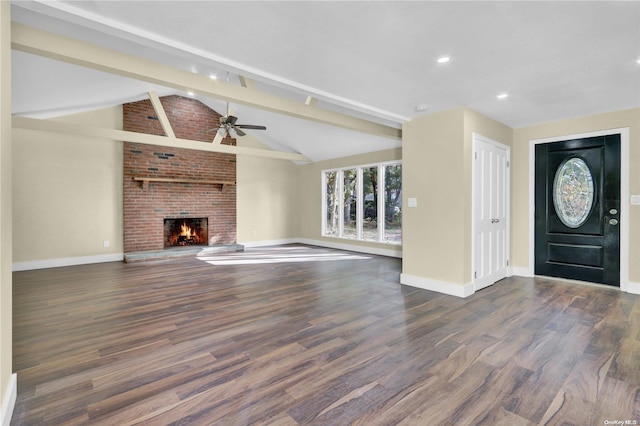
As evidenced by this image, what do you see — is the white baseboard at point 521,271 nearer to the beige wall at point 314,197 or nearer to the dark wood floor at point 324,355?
the dark wood floor at point 324,355

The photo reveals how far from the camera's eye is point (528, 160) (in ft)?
15.8

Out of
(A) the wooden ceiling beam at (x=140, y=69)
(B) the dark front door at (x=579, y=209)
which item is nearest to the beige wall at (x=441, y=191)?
(B) the dark front door at (x=579, y=209)

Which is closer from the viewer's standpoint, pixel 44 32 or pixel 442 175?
pixel 44 32

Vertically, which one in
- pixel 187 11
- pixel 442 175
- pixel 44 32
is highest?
pixel 44 32

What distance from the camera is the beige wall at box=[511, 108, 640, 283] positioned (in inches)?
155

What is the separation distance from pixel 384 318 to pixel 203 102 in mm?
6858

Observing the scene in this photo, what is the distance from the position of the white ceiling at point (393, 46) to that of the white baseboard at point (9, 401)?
227 centimetres

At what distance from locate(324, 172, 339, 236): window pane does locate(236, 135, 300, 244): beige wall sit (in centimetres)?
127

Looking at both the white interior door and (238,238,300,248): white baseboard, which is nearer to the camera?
the white interior door

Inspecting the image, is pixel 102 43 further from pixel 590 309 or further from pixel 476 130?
pixel 590 309

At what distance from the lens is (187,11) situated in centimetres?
200

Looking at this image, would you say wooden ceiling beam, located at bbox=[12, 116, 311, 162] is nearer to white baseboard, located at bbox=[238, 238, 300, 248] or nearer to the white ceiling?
the white ceiling

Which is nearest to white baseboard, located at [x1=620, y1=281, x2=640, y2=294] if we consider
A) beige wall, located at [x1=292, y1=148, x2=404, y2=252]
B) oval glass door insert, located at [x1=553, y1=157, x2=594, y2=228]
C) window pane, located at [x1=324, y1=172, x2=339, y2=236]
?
oval glass door insert, located at [x1=553, y1=157, x2=594, y2=228]

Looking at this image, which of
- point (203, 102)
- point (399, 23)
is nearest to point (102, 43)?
point (399, 23)
